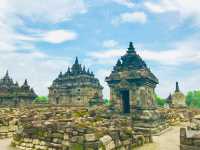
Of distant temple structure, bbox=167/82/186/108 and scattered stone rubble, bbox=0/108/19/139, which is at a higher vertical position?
distant temple structure, bbox=167/82/186/108

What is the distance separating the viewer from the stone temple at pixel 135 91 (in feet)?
42.8

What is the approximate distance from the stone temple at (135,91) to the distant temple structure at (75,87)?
31.5m

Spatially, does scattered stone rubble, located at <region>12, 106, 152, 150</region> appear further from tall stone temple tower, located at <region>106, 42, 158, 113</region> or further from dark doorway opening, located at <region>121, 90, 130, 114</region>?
dark doorway opening, located at <region>121, 90, 130, 114</region>

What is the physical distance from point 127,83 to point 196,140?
313 inches

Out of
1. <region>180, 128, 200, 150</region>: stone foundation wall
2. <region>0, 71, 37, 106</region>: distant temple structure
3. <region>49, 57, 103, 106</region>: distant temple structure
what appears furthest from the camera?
<region>49, 57, 103, 106</region>: distant temple structure

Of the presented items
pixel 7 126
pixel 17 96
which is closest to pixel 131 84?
pixel 7 126

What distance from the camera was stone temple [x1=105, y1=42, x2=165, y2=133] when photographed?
13.0 meters

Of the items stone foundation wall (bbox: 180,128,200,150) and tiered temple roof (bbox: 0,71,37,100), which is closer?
stone foundation wall (bbox: 180,128,200,150)

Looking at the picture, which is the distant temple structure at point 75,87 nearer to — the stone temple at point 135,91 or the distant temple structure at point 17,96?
the distant temple structure at point 17,96

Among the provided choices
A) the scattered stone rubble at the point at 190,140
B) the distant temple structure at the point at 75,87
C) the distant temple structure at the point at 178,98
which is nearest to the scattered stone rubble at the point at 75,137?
the scattered stone rubble at the point at 190,140

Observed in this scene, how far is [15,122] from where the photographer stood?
42.3ft

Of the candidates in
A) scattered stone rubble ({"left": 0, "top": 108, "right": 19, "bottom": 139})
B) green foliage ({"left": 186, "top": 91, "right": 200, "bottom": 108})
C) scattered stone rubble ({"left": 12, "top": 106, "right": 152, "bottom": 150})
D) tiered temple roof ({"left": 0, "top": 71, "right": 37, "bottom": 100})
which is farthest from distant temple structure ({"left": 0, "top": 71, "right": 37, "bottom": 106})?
green foliage ({"left": 186, "top": 91, "right": 200, "bottom": 108})

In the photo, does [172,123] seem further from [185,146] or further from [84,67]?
[84,67]

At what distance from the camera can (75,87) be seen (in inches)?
1929
